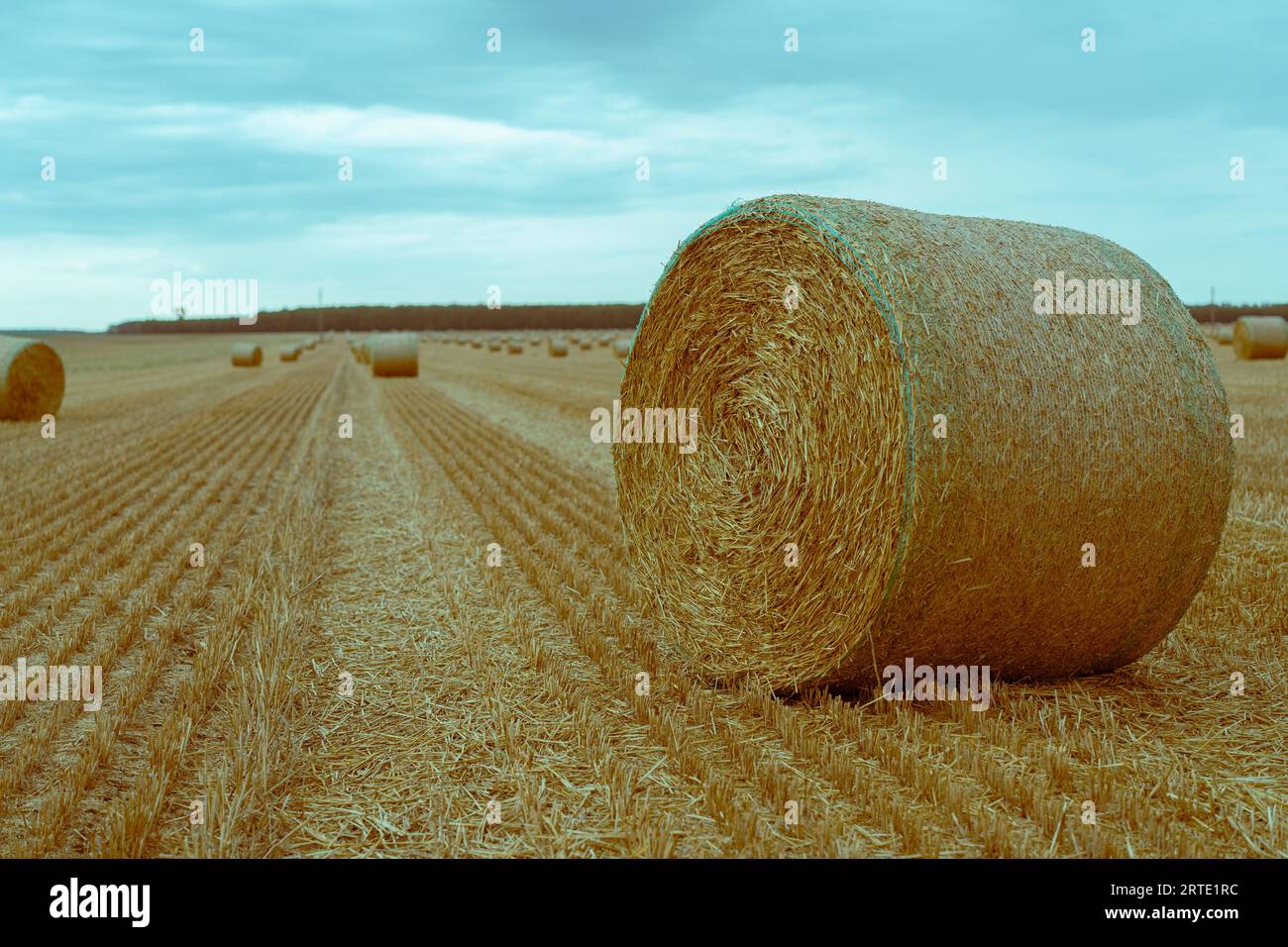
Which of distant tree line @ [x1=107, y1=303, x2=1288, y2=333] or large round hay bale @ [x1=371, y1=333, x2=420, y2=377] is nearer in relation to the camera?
large round hay bale @ [x1=371, y1=333, x2=420, y2=377]

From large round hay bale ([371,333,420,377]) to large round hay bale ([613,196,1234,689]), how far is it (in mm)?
27884

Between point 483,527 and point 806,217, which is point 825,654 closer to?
point 806,217

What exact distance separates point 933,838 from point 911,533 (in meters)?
1.38

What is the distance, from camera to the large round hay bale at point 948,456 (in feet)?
16.0

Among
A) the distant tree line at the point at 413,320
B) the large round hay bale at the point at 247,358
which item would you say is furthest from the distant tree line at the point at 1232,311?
the large round hay bale at the point at 247,358

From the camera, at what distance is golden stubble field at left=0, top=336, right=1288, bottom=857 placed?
395 cm

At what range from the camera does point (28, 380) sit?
18609 millimetres

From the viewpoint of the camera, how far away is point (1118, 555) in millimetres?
5156

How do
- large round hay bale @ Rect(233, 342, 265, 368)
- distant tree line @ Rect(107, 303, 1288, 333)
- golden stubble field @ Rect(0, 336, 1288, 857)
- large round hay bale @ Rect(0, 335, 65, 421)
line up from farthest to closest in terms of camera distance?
distant tree line @ Rect(107, 303, 1288, 333)
large round hay bale @ Rect(233, 342, 265, 368)
large round hay bale @ Rect(0, 335, 65, 421)
golden stubble field @ Rect(0, 336, 1288, 857)

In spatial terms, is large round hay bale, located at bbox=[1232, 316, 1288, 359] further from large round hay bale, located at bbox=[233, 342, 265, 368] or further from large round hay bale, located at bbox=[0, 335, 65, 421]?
large round hay bale, located at bbox=[233, 342, 265, 368]

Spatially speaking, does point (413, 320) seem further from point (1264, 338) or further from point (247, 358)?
point (1264, 338)

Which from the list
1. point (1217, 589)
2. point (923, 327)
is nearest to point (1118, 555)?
point (923, 327)

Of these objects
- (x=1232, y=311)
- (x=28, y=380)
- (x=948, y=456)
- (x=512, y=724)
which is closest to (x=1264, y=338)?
(x=28, y=380)

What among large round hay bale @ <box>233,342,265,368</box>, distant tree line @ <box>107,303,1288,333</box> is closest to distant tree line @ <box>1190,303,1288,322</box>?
distant tree line @ <box>107,303,1288,333</box>
